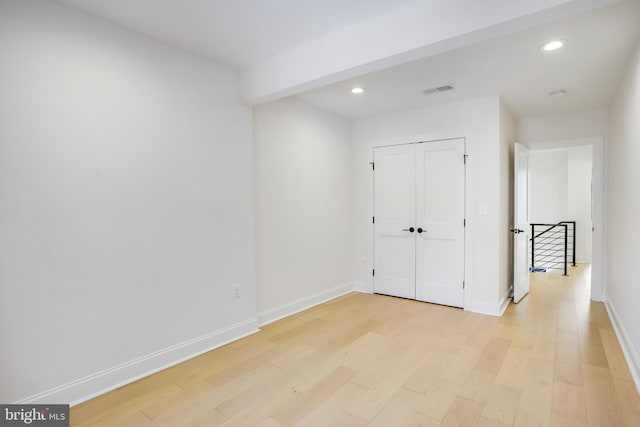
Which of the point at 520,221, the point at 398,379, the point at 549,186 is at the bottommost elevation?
the point at 398,379

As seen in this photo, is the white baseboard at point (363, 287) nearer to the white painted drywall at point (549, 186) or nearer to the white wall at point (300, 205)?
the white wall at point (300, 205)

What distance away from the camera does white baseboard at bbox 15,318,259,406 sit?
2070mm

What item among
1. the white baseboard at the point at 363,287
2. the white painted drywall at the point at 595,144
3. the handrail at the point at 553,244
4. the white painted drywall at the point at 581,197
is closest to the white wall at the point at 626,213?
the white painted drywall at the point at 595,144

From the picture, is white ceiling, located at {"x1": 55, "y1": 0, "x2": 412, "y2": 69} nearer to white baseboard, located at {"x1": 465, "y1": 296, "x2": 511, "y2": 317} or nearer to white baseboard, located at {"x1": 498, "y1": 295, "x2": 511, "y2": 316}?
white baseboard, located at {"x1": 465, "y1": 296, "x2": 511, "y2": 317}

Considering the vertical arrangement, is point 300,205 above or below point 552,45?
below

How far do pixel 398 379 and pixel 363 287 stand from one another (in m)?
2.45

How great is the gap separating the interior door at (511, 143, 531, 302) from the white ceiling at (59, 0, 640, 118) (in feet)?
2.82

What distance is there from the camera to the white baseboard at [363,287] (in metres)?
4.77

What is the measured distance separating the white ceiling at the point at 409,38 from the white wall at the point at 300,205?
22.3 inches

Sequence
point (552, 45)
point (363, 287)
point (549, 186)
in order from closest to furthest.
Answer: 1. point (552, 45)
2. point (363, 287)
3. point (549, 186)

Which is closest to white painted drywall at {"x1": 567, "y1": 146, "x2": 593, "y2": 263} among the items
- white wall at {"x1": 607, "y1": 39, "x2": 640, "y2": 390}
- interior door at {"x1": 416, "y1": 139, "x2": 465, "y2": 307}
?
white wall at {"x1": 607, "y1": 39, "x2": 640, "y2": 390}

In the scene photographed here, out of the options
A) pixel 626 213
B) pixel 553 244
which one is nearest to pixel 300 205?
pixel 626 213

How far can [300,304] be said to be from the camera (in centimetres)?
398

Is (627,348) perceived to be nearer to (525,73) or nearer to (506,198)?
(506,198)
